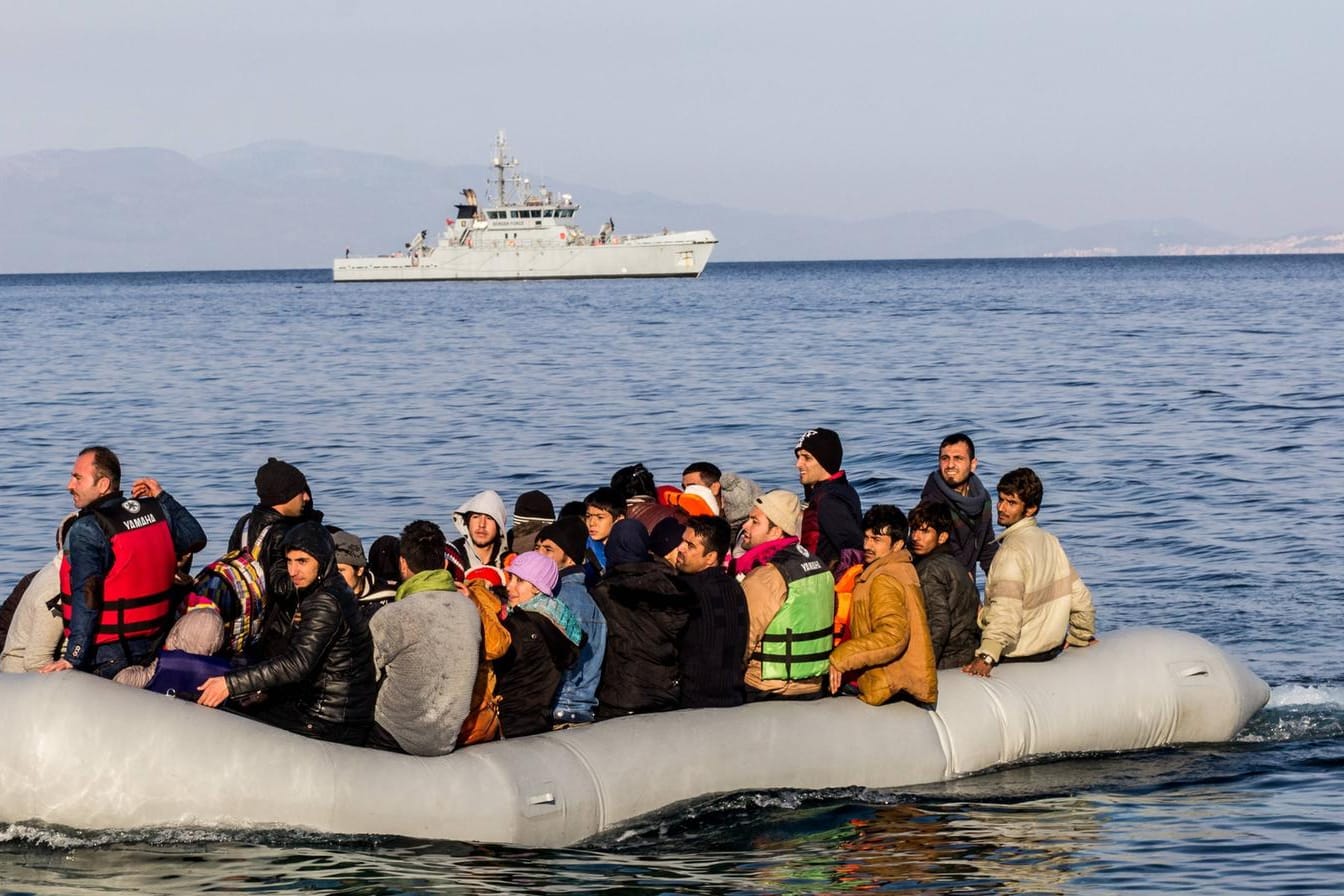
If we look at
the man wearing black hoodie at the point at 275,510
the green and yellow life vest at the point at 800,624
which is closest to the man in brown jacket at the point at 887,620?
the green and yellow life vest at the point at 800,624

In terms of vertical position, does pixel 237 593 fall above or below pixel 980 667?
above

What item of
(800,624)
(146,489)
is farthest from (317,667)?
(800,624)

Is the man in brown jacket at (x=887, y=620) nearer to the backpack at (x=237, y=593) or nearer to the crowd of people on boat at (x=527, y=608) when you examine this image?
the crowd of people on boat at (x=527, y=608)

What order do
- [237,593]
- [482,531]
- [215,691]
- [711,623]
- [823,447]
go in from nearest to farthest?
[215,691] → [237,593] → [711,623] → [482,531] → [823,447]

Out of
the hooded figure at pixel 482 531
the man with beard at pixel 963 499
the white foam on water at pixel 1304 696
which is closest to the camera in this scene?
the hooded figure at pixel 482 531

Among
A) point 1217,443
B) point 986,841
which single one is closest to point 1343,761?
point 986,841

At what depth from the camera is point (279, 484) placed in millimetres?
8172

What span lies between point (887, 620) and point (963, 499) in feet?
4.95

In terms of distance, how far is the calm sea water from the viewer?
7414 millimetres

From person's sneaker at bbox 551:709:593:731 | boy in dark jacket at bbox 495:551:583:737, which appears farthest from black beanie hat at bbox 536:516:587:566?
person's sneaker at bbox 551:709:593:731

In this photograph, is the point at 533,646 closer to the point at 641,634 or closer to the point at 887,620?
the point at 641,634

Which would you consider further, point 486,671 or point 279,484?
point 279,484

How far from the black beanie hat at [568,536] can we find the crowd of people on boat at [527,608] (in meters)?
0.01

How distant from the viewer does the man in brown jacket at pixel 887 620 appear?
8.19m
